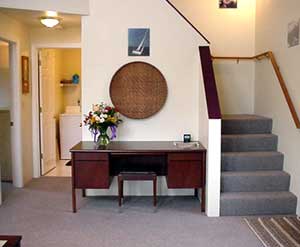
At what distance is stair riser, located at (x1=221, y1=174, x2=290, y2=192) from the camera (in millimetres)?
4152

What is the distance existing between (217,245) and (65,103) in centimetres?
537

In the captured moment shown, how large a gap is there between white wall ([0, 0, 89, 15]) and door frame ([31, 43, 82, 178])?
1.14m

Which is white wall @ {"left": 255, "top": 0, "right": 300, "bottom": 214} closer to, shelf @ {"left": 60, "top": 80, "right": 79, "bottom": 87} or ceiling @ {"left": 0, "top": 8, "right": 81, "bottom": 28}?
ceiling @ {"left": 0, "top": 8, "right": 81, "bottom": 28}

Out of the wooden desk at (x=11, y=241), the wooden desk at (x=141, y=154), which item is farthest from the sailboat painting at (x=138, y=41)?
the wooden desk at (x=11, y=241)

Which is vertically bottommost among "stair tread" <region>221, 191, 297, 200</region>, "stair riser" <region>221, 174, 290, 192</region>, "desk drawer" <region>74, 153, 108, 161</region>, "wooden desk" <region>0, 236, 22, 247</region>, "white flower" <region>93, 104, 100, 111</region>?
"stair tread" <region>221, 191, 297, 200</region>

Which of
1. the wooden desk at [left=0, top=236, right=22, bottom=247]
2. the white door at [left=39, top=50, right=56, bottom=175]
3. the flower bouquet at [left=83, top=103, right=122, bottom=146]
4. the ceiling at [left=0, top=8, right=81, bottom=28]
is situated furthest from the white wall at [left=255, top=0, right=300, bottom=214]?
the white door at [left=39, top=50, right=56, bottom=175]

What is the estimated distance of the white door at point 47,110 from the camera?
5.91 m

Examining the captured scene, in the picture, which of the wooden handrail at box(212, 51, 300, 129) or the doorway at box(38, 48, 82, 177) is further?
the doorway at box(38, 48, 82, 177)

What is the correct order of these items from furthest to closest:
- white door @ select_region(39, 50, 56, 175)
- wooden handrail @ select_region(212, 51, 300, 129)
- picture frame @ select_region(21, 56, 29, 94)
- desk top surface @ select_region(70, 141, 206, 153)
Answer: white door @ select_region(39, 50, 56, 175)
picture frame @ select_region(21, 56, 29, 94)
desk top surface @ select_region(70, 141, 206, 153)
wooden handrail @ select_region(212, 51, 300, 129)

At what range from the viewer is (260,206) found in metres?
3.96

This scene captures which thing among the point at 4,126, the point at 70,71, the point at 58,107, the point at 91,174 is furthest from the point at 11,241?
the point at 70,71

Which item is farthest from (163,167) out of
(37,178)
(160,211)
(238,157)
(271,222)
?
(37,178)

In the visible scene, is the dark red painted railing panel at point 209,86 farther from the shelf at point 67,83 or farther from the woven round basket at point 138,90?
the shelf at point 67,83

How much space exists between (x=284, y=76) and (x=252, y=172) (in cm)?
124
